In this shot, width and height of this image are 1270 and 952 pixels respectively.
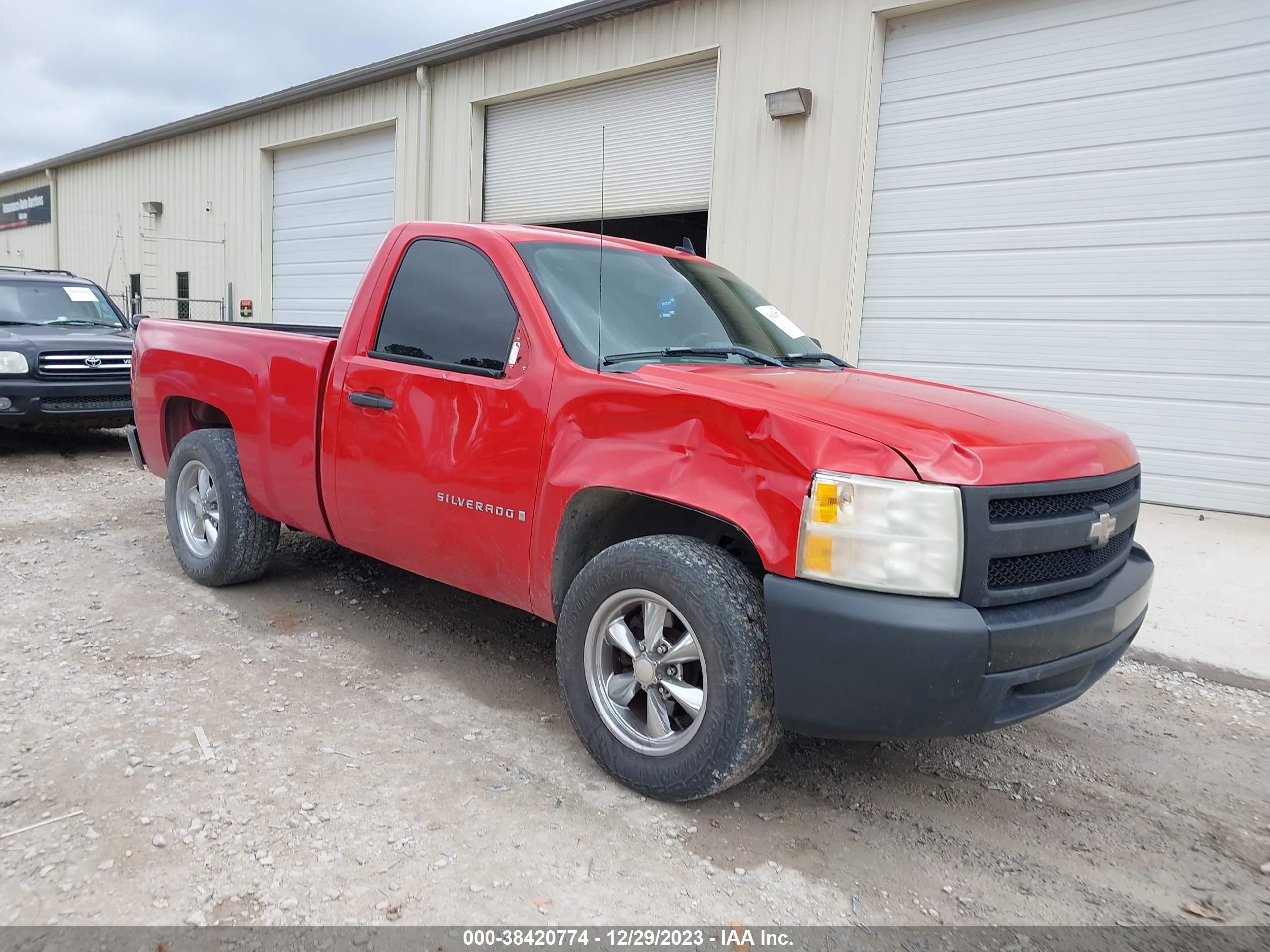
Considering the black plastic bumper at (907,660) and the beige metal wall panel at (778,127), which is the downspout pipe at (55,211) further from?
the black plastic bumper at (907,660)

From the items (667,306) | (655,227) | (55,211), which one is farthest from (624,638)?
(55,211)

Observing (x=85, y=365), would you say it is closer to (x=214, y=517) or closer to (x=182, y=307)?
(x=214, y=517)

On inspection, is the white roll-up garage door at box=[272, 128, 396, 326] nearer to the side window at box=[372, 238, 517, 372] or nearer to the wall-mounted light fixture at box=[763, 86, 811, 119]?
the wall-mounted light fixture at box=[763, 86, 811, 119]

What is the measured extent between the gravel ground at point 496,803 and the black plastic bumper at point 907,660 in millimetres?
461

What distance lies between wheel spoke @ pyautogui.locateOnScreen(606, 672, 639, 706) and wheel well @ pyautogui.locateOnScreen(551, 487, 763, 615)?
0.36 metres

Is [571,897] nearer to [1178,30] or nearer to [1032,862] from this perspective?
[1032,862]

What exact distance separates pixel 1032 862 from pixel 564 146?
32.8ft

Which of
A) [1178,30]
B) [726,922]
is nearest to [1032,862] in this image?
[726,922]

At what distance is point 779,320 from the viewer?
4250 millimetres

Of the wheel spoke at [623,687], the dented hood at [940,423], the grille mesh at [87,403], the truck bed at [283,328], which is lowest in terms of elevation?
the wheel spoke at [623,687]

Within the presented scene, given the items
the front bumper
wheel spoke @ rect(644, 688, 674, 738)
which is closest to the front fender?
wheel spoke @ rect(644, 688, 674, 738)

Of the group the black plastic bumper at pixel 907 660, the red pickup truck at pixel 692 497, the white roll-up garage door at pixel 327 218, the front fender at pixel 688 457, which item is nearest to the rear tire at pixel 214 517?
the red pickup truck at pixel 692 497

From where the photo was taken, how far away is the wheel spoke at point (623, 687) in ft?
9.90

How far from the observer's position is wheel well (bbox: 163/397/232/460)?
5.23m
